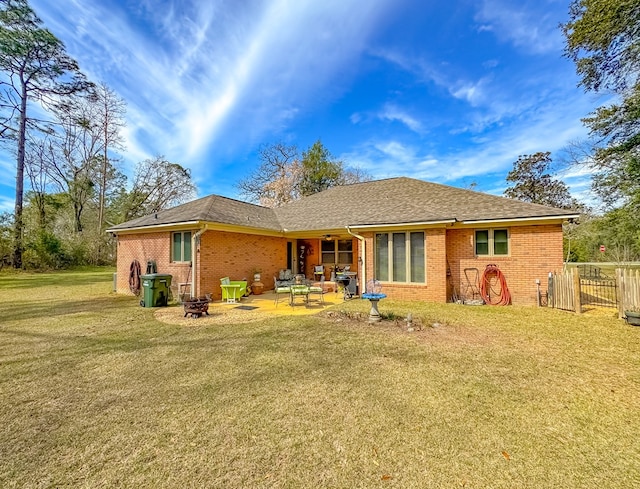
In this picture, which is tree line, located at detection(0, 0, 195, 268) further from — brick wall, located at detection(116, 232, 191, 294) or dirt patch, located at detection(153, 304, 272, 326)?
dirt patch, located at detection(153, 304, 272, 326)

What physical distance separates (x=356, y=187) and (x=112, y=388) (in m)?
16.3

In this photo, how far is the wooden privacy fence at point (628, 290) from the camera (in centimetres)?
765

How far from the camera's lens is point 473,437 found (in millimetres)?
2963

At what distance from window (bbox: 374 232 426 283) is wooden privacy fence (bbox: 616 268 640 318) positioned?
515 cm

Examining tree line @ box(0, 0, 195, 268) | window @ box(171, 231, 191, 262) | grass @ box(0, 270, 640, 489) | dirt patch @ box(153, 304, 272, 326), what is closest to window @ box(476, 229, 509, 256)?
grass @ box(0, 270, 640, 489)

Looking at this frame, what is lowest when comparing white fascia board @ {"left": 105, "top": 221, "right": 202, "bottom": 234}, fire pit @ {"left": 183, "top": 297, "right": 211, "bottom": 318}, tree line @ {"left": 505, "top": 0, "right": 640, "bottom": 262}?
fire pit @ {"left": 183, "top": 297, "right": 211, "bottom": 318}

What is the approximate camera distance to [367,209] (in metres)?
14.1

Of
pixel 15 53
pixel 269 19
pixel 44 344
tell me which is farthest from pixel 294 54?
pixel 15 53

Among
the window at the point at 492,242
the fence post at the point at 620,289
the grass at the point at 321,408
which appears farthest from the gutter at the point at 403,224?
the fence post at the point at 620,289

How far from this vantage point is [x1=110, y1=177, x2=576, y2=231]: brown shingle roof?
10.8m

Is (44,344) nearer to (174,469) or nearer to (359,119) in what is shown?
(174,469)

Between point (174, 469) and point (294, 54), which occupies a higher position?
point (294, 54)

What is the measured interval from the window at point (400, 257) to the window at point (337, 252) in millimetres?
3469

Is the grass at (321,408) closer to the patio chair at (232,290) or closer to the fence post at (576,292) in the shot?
the fence post at (576,292)
